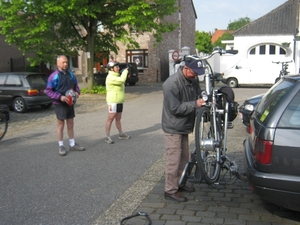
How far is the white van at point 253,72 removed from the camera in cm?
2561

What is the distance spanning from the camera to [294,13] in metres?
32.6

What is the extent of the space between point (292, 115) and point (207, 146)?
1.19 m

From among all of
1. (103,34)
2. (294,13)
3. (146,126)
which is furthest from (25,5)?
(294,13)

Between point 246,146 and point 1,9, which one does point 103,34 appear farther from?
point 246,146

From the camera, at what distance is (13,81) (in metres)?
14.3

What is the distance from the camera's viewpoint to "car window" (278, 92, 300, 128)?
12.5 feet

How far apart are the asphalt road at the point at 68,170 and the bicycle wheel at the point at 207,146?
123cm

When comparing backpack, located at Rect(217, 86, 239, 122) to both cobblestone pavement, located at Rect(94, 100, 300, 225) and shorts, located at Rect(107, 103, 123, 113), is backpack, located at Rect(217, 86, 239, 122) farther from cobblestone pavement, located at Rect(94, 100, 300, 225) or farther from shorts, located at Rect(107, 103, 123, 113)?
shorts, located at Rect(107, 103, 123, 113)

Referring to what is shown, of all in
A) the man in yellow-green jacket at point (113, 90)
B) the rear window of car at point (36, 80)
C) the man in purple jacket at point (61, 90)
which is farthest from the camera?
the rear window of car at point (36, 80)

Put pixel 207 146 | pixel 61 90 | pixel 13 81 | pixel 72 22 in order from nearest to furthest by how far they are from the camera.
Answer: pixel 207 146, pixel 61 90, pixel 13 81, pixel 72 22

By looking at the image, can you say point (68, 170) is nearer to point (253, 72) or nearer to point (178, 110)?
point (178, 110)

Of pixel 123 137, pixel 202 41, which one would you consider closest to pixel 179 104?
pixel 123 137

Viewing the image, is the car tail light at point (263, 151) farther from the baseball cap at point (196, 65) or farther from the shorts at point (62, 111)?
the shorts at point (62, 111)

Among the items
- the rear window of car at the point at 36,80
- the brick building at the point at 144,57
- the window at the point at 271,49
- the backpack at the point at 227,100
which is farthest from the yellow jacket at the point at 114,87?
the window at the point at 271,49
